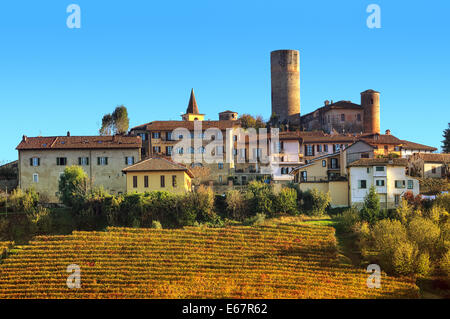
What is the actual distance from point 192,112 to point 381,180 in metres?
38.4

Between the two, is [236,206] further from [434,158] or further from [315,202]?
[434,158]

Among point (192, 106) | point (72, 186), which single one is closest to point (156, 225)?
point (72, 186)

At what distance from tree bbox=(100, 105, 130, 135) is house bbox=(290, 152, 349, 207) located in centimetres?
2549

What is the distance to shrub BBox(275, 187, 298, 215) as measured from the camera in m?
54.5

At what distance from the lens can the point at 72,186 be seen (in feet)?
190

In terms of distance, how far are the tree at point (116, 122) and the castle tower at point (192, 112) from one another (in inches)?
369

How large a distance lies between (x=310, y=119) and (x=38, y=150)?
137 ft

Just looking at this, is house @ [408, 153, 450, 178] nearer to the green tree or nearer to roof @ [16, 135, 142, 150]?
the green tree

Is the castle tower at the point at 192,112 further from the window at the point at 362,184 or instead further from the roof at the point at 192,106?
the window at the point at 362,184

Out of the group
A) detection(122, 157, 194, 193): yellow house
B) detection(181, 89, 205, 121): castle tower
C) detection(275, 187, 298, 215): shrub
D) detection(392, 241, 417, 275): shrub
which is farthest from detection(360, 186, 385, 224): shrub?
detection(181, 89, 205, 121): castle tower

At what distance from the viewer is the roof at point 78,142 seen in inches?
2552

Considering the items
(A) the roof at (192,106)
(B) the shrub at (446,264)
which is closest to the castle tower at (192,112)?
(A) the roof at (192,106)
